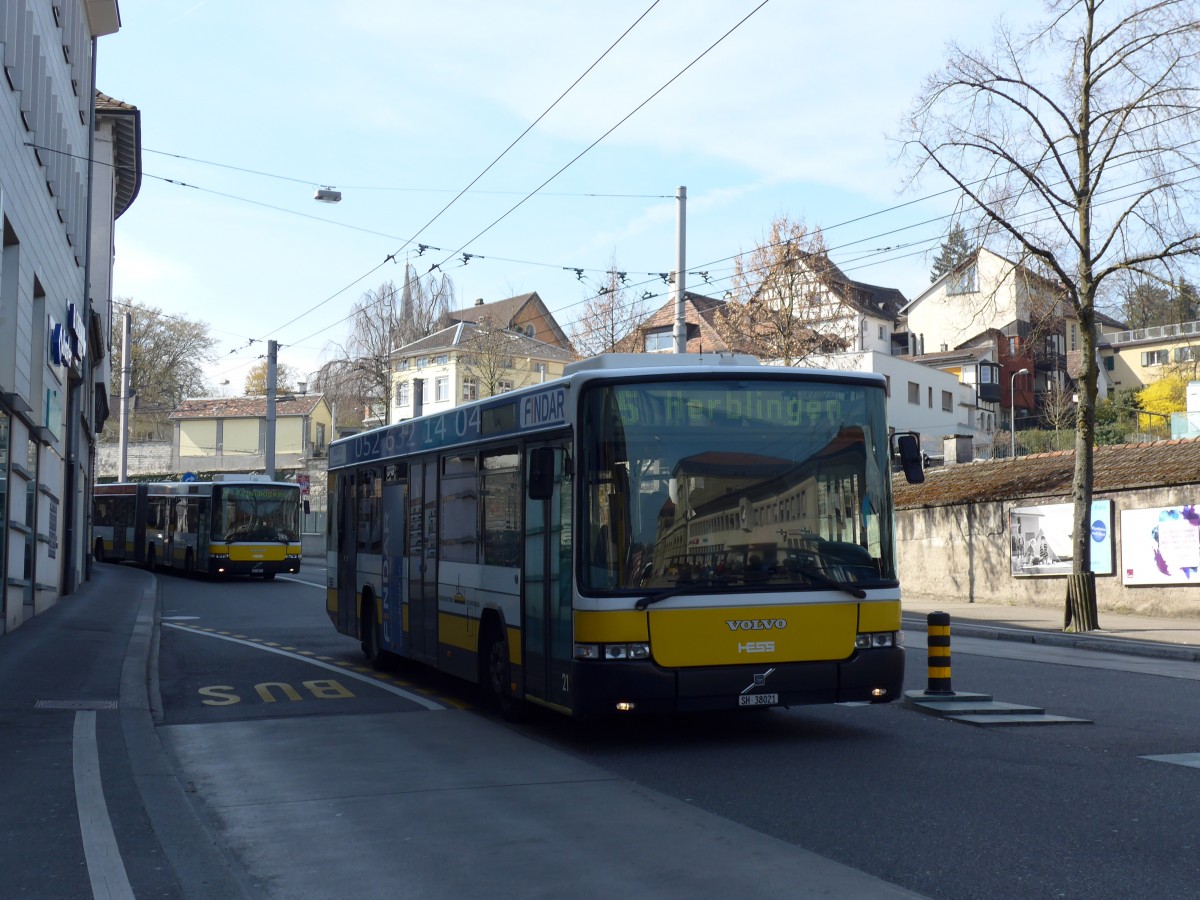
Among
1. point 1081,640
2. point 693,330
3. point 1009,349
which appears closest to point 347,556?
point 1081,640

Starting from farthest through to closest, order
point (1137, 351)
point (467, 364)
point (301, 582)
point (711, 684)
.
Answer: point (1137, 351), point (467, 364), point (301, 582), point (711, 684)

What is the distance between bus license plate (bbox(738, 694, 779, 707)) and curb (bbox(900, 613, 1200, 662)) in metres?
11.0

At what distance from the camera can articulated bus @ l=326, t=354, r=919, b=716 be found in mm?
9492

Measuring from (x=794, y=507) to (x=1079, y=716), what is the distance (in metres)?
3.79

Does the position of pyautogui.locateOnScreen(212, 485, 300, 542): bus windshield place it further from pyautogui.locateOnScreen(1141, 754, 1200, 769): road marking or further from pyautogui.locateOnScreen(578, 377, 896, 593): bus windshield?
pyautogui.locateOnScreen(1141, 754, 1200, 769): road marking

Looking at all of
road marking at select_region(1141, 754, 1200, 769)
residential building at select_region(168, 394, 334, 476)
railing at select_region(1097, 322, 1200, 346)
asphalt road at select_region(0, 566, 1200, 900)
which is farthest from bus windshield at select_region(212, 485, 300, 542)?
railing at select_region(1097, 322, 1200, 346)

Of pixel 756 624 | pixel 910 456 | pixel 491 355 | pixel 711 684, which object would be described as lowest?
pixel 711 684

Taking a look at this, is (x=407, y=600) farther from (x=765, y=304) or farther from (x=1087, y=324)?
(x=765, y=304)

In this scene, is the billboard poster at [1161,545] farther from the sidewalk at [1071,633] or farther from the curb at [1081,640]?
the curb at [1081,640]

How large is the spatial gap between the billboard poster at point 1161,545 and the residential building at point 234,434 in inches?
2853

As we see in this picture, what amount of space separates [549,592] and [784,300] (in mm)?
34836

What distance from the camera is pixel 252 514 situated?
1519 inches

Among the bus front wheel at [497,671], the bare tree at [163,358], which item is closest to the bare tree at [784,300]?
the bus front wheel at [497,671]

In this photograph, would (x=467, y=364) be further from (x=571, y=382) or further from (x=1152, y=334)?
(x=571, y=382)
